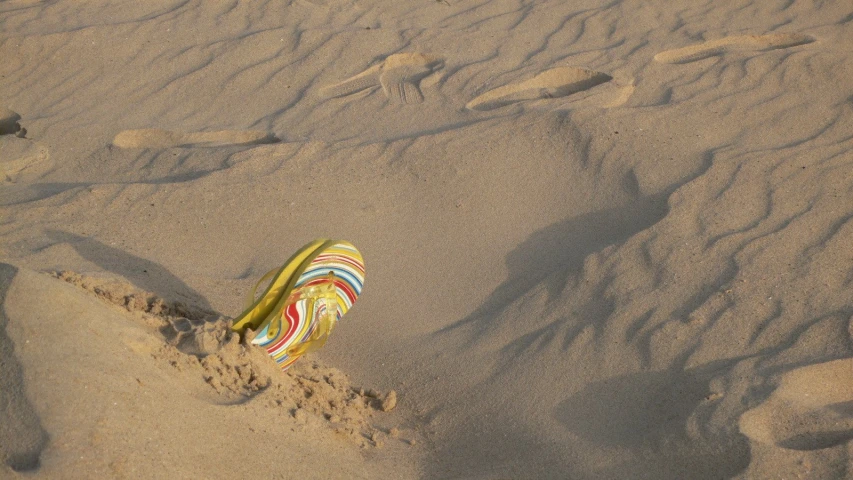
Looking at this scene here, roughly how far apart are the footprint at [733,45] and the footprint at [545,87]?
0.53m

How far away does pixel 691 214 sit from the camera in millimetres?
3930

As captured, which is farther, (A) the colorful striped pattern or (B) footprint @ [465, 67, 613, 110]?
(B) footprint @ [465, 67, 613, 110]

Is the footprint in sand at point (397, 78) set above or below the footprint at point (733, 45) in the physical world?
above

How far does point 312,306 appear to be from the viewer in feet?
10.5

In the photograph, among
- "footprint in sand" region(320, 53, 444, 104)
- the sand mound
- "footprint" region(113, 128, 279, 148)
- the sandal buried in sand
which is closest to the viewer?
the sand mound

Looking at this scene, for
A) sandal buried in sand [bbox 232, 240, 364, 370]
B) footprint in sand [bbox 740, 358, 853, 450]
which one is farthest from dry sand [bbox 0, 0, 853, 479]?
sandal buried in sand [bbox 232, 240, 364, 370]

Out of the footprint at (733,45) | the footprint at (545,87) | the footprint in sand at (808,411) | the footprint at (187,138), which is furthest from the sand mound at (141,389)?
the footprint at (733,45)

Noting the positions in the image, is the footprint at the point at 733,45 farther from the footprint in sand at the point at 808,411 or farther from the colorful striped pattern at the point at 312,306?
the colorful striped pattern at the point at 312,306

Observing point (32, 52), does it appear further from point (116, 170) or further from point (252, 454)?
point (252, 454)

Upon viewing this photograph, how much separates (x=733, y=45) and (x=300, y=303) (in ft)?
13.4

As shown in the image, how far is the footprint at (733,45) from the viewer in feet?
18.5

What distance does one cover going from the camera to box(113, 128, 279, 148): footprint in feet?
17.2

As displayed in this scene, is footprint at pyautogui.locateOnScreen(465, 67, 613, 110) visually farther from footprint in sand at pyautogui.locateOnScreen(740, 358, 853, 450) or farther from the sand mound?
footprint in sand at pyautogui.locateOnScreen(740, 358, 853, 450)

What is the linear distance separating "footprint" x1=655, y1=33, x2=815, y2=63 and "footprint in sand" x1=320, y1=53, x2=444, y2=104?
1679 mm
